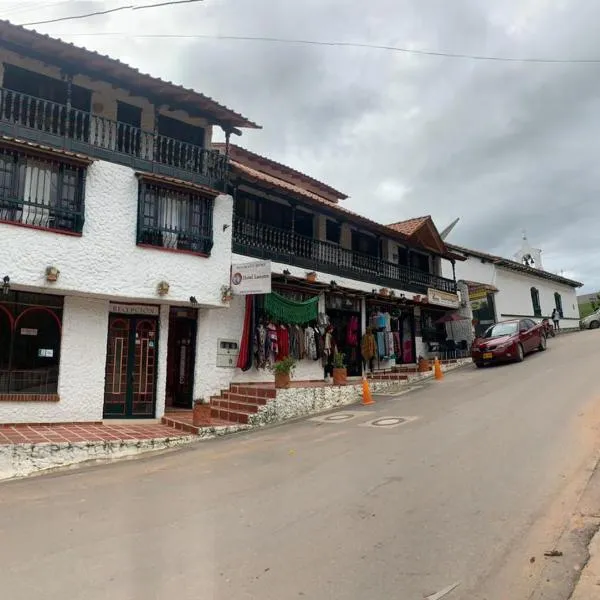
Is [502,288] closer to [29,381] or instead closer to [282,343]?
[282,343]

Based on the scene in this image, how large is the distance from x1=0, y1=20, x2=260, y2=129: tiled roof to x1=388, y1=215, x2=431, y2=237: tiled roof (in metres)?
10.4

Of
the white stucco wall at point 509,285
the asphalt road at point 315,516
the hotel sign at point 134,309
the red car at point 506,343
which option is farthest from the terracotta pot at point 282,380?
the white stucco wall at point 509,285

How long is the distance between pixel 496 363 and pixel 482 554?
16.7 meters

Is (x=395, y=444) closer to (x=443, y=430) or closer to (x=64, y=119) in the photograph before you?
(x=443, y=430)

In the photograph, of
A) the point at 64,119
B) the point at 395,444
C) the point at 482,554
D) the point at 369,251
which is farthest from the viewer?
the point at 369,251

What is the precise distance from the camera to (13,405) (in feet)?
35.7

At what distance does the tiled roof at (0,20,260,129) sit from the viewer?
10812mm

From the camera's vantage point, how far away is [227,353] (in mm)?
14477

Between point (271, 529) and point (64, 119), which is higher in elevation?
point (64, 119)

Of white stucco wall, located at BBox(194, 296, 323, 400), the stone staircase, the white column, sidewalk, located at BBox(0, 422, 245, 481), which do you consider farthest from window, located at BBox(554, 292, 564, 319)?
the white column

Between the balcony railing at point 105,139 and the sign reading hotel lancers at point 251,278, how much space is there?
2.56 m

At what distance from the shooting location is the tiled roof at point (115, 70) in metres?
10.8

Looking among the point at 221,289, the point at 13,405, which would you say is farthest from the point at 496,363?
the point at 13,405

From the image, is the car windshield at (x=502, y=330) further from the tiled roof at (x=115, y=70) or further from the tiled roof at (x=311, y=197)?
the tiled roof at (x=115, y=70)
